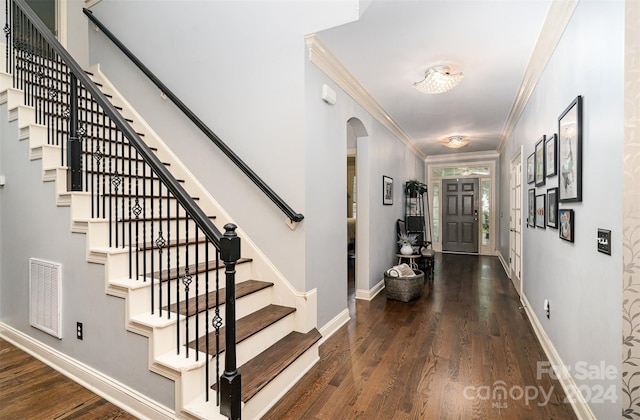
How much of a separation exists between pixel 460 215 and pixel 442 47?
609 cm

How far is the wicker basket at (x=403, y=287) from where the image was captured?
13.1 ft

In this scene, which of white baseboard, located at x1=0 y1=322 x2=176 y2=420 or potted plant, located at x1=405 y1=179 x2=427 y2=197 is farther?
potted plant, located at x1=405 y1=179 x2=427 y2=197

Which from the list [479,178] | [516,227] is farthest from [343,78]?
[479,178]

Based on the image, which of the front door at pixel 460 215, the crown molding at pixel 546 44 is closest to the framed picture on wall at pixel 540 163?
the crown molding at pixel 546 44

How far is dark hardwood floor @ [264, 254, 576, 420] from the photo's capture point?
6.31 feet

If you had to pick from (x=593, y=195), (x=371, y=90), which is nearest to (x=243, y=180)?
(x=371, y=90)

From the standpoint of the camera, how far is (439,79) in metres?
3.10

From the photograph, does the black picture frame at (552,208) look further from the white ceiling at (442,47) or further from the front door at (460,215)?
the front door at (460,215)

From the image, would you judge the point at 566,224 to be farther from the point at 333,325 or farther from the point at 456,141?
the point at 456,141

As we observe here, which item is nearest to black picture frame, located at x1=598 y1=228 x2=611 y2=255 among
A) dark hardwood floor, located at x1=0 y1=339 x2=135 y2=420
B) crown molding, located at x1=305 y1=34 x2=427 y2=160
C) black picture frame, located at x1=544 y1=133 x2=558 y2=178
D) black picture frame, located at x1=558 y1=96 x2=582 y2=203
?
black picture frame, located at x1=558 y1=96 x2=582 y2=203

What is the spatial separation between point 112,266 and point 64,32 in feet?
13.4

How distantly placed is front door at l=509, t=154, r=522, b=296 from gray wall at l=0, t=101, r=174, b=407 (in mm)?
4333

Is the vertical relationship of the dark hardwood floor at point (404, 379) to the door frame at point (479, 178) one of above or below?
below

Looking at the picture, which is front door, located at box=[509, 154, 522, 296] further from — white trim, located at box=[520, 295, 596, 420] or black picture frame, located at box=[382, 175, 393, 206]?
black picture frame, located at box=[382, 175, 393, 206]
